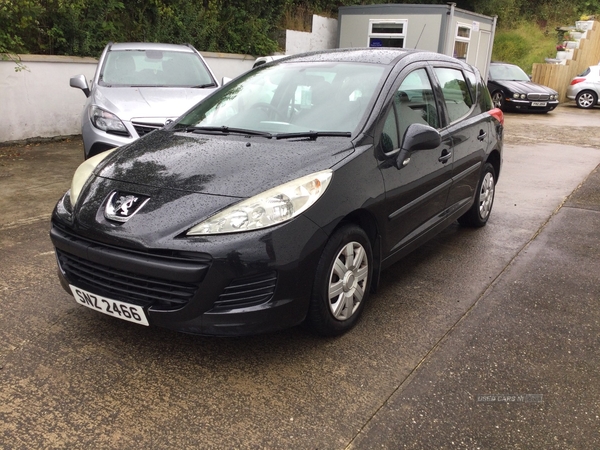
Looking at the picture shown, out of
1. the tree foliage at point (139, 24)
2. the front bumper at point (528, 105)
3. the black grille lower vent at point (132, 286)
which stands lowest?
the black grille lower vent at point (132, 286)

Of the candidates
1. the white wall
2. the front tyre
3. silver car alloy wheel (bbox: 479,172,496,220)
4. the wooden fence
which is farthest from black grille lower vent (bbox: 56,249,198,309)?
the wooden fence

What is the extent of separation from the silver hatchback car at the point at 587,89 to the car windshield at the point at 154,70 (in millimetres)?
15643

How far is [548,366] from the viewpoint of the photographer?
3.04 meters

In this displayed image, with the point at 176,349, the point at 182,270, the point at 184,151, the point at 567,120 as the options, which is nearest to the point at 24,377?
the point at 176,349

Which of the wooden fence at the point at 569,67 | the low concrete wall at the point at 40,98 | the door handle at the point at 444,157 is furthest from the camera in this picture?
the wooden fence at the point at 569,67

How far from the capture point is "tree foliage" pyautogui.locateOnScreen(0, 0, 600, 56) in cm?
938

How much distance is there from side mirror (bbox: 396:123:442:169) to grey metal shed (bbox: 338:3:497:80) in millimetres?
11900

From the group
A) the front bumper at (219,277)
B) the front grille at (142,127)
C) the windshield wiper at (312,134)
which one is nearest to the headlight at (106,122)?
the front grille at (142,127)

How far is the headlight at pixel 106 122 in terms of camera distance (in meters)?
6.06

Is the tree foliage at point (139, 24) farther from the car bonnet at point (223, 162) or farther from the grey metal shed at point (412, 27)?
the car bonnet at point (223, 162)

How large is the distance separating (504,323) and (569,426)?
99 centimetres

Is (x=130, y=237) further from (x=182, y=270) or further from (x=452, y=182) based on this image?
(x=452, y=182)

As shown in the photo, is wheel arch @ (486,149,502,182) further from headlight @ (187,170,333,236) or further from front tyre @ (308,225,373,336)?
headlight @ (187,170,333,236)

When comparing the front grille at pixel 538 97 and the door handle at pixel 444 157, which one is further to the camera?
the front grille at pixel 538 97
